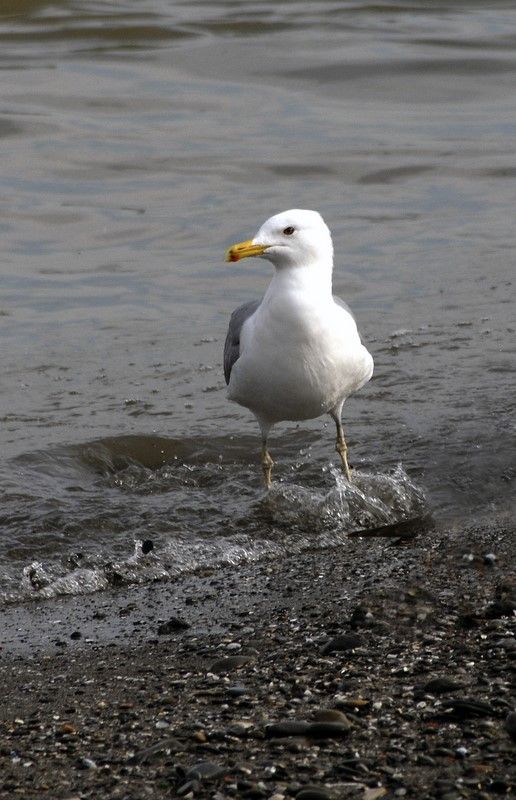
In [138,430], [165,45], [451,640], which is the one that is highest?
[165,45]

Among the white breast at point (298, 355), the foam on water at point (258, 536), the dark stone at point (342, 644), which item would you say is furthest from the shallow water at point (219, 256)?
the dark stone at point (342, 644)

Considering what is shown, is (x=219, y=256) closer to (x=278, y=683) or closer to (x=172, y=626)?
(x=172, y=626)

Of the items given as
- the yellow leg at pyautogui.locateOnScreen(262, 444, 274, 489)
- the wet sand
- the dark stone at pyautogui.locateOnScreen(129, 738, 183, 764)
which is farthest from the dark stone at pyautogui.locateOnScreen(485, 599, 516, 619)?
the yellow leg at pyautogui.locateOnScreen(262, 444, 274, 489)

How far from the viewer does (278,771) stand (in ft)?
12.4

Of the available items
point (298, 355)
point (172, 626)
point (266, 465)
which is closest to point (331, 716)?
point (172, 626)

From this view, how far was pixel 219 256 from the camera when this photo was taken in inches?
487

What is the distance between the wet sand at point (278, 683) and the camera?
3.77 metres

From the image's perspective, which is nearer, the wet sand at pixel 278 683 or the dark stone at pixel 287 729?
the wet sand at pixel 278 683

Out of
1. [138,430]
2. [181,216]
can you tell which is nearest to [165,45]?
[181,216]

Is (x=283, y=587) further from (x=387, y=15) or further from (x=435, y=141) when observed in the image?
(x=387, y=15)

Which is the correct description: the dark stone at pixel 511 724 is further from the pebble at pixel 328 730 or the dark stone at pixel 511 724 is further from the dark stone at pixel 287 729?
the dark stone at pixel 287 729

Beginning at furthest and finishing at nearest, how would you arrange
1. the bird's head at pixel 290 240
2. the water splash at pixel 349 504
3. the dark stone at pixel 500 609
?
the water splash at pixel 349 504
the bird's head at pixel 290 240
the dark stone at pixel 500 609

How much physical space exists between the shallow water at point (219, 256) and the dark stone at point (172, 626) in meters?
0.92

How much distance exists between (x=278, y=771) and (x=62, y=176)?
11.6 m
